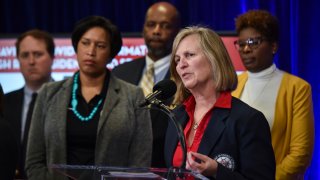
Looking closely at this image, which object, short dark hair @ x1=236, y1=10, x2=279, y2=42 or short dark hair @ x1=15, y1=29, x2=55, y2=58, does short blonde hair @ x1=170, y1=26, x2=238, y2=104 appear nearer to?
short dark hair @ x1=236, y1=10, x2=279, y2=42

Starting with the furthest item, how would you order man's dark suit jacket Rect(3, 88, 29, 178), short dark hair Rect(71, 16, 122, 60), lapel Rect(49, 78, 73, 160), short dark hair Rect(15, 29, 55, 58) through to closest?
short dark hair Rect(15, 29, 55, 58) → man's dark suit jacket Rect(3, 88, 29, 178) → short dark hair Rect(71, 16, 122, 60) → lapel Rect(49, 78, 73, 160)

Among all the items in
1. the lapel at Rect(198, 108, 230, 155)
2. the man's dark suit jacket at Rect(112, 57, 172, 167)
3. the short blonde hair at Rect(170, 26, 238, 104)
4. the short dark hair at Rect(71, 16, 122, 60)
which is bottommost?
the man's dark suit jacket at Rect(112, 57, 172, 167)

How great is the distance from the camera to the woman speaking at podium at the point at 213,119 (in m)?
2.72

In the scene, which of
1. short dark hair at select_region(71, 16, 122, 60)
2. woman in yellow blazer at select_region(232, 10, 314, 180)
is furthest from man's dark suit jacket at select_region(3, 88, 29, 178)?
woman in yellow blazer at select_region(232, 10, 314, 180)

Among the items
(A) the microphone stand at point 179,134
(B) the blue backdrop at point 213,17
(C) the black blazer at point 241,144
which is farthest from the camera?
(B) the blue backdrop at point 213,17

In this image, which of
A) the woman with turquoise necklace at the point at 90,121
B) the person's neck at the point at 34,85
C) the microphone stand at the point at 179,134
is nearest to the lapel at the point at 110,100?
the woman with turquoise necklace at the point at 90,121

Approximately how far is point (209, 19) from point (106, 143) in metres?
2.65

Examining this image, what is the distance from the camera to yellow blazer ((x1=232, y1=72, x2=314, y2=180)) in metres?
3.78

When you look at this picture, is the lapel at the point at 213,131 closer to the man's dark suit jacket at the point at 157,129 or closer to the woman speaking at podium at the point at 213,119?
the woman speaking at podium at the point at 213,119

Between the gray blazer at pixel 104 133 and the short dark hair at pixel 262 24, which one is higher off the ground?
the short dark hair at pixel 262 24

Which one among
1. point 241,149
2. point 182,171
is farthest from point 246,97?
point 182,171

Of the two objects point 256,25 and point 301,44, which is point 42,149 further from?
point 301,44

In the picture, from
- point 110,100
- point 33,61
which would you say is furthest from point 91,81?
point 33,61

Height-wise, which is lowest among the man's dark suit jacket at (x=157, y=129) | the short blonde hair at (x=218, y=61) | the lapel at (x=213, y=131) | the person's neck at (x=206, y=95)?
the man's dark suit jacket at (x=157, y=129)
